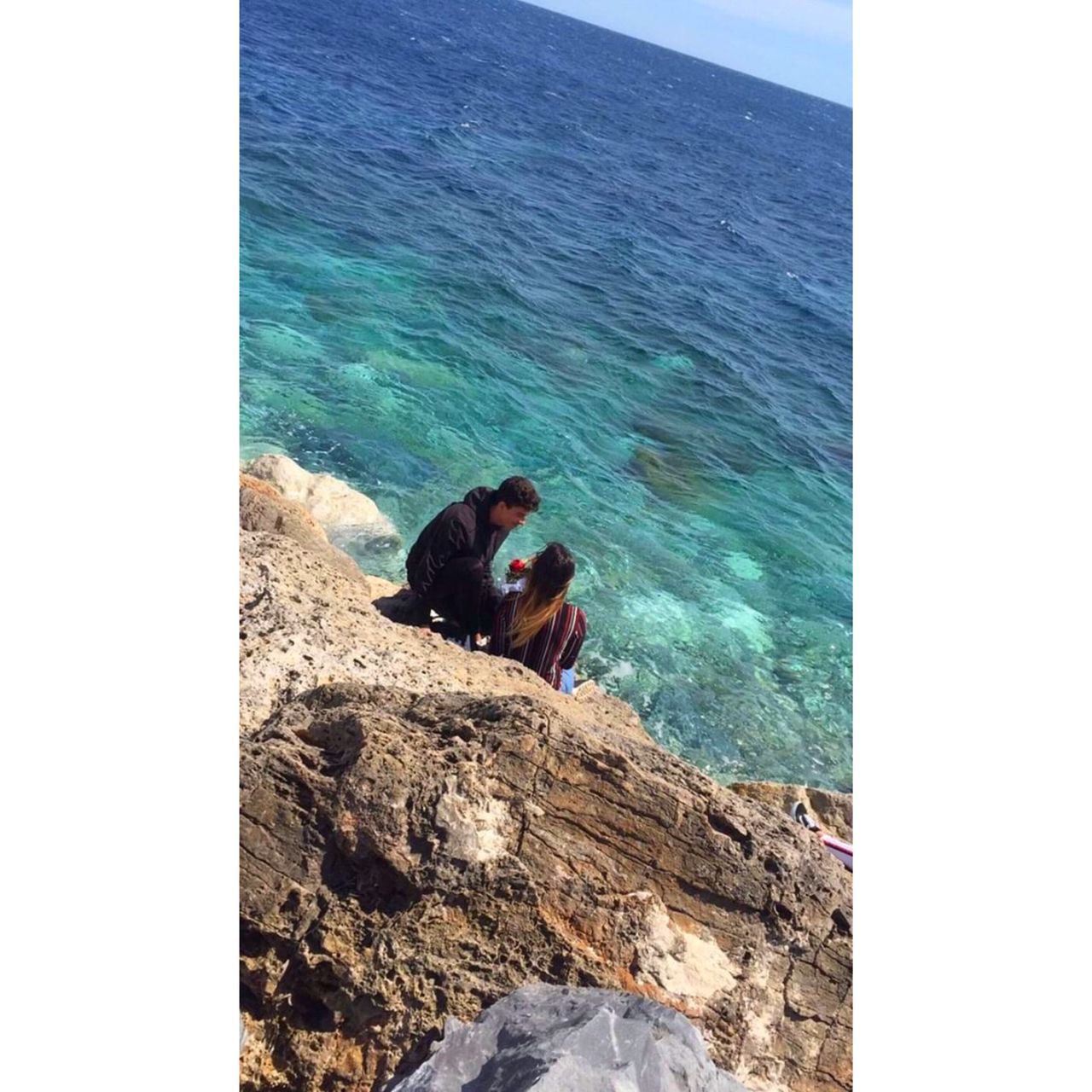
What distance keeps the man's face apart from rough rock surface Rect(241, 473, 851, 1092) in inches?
62.5

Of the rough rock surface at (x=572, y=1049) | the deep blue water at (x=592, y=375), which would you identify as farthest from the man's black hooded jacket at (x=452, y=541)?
the deep blue water at (x=592, y=375)

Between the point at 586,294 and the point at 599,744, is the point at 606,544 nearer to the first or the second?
the point at 599,744

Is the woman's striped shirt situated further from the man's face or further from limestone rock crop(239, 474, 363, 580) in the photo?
limestone rock crop(239, 474, 363, 580)

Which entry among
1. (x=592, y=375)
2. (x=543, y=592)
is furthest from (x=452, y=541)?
(x=592, y=375)

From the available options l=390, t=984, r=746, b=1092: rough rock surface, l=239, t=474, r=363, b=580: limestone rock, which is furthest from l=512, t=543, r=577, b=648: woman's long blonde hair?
l=390, t=984, r=746, b=1092: rough rock surface

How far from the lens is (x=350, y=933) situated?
92.8 inches

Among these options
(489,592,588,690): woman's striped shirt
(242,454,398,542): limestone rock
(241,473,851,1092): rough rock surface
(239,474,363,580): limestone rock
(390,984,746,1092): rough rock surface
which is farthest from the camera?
(242,454,398,542): limestone rock

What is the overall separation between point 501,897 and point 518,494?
204cm

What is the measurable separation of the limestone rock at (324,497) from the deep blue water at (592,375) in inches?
11.6

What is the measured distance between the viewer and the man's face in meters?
4.16

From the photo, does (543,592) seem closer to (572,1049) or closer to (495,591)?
(495,591)

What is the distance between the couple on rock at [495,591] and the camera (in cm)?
394

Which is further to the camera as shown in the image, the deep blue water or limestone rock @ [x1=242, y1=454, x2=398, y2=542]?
the deep blue water
